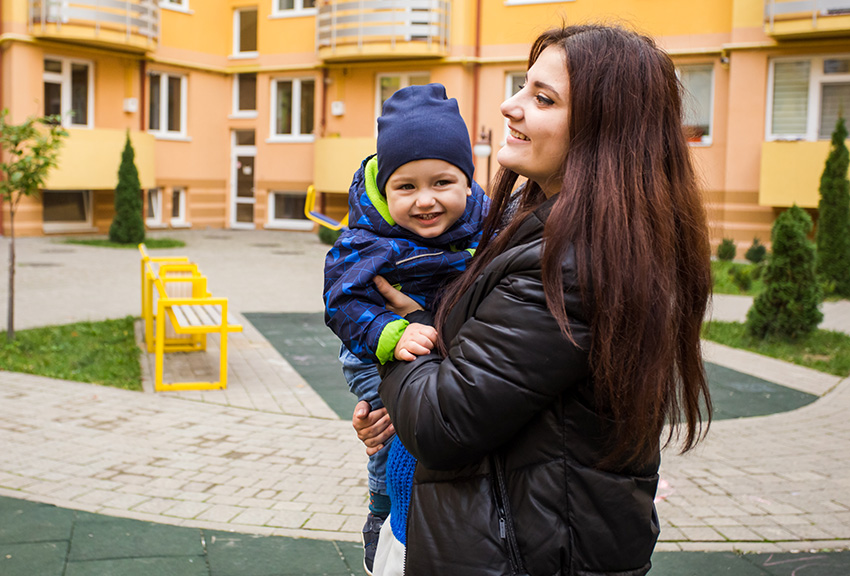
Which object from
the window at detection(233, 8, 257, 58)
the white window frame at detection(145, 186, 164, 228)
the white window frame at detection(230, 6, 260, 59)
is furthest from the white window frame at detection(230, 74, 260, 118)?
the white window frame at detection(145, 186, 164, 228)

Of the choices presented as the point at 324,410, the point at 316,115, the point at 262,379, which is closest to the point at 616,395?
the point at 324,410

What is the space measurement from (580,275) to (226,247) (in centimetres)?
2001

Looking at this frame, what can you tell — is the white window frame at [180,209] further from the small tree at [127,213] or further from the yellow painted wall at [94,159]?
the small tree at [127,213]

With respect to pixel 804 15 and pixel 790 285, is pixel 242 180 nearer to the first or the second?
pixel 804 15

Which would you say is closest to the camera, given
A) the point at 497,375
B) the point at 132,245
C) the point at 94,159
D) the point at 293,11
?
the point at 497,375

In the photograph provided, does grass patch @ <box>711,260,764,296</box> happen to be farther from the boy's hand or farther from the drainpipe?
the boy's hand

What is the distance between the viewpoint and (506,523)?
66.1 inches

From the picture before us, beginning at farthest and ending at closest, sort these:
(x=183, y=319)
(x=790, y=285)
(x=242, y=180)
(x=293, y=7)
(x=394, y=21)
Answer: (x=242, y=180) < (x=293, y=7) < (x=394, y=21) < (x=790, y=285) < (x=183, y=319)

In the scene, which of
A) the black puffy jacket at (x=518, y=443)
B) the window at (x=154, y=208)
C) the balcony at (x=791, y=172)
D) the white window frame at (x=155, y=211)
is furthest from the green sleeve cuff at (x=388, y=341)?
the window at (x=154, y=208)

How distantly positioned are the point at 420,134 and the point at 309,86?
2542 centimetres

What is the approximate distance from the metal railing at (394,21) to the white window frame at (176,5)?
4.87m

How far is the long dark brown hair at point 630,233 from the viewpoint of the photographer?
1595 mm

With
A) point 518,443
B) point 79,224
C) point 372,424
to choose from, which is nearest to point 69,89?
point 79,224

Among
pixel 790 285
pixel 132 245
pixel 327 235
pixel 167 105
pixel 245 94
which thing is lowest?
pixel 132 245
